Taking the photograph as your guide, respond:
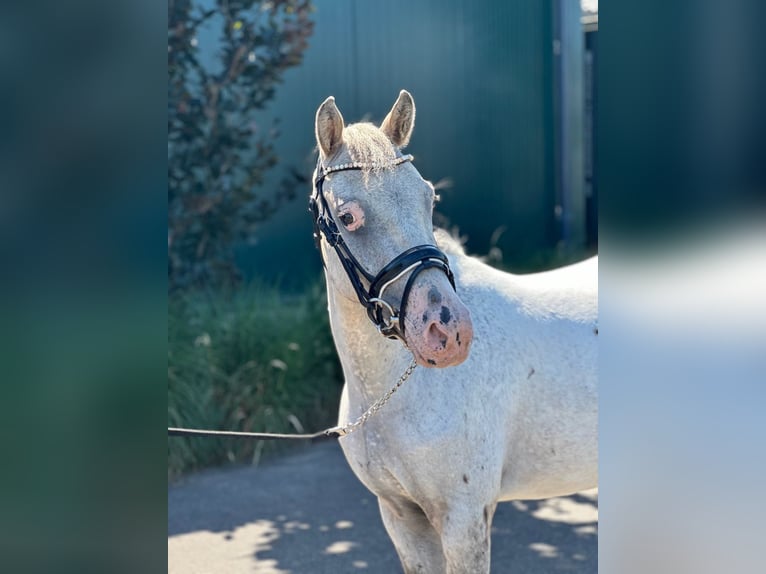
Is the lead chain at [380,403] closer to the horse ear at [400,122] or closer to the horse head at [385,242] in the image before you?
the horse head at [385,242]

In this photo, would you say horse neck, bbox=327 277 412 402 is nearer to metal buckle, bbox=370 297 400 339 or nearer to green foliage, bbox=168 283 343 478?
metal buckle, bbox=370 297 400 339

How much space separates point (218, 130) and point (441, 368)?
4533 mm

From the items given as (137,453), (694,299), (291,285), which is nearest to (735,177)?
(694,299)

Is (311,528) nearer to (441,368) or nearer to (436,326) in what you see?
(441,368)

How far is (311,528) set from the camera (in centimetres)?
480

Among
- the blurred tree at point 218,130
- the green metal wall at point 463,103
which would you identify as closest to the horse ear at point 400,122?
the blurred tree at point 218,130

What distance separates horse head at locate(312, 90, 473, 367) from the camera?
201 cm

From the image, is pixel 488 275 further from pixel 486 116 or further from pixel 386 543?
pixel 486 116

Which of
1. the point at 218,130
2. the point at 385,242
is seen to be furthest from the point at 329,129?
the point at 218,130

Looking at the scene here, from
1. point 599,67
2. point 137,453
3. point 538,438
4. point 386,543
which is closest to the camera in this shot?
point 599,67

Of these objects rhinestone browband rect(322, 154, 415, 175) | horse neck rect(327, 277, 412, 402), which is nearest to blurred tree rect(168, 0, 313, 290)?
horse neck rect(327, 277, 412, 402)

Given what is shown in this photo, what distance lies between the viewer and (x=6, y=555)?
3.53 ft

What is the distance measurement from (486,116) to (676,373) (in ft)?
31.2

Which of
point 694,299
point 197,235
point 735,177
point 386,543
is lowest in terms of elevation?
point 386,543
